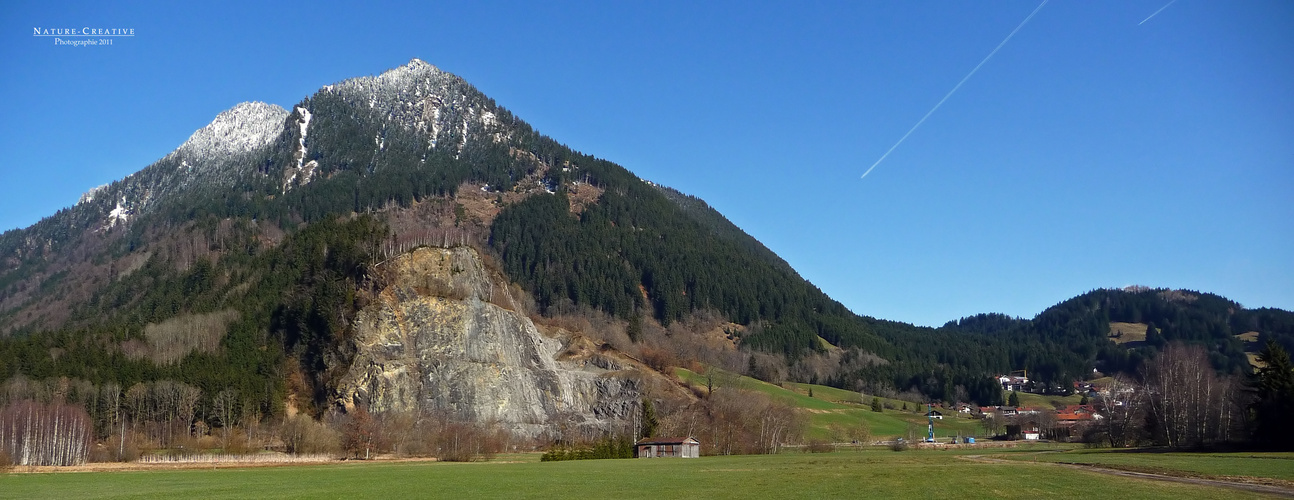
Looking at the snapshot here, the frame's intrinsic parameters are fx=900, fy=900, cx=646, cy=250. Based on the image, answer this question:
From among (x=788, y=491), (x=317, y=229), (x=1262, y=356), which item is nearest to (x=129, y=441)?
(x=317, y=229)

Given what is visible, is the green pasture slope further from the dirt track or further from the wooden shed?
the dirt track

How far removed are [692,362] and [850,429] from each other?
144 ft

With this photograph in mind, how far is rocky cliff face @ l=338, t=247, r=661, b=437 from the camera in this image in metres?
125

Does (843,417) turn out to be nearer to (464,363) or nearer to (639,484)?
(464,363)

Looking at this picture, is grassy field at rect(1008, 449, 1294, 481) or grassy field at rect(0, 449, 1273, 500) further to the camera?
grassy field at rect(1008, 449, 1294, 481)

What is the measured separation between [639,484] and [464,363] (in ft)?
260

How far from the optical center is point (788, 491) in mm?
47625

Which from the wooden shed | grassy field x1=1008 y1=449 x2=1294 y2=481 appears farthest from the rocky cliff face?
grassy field x1=1008 y1=449 x2=1294 y2=481

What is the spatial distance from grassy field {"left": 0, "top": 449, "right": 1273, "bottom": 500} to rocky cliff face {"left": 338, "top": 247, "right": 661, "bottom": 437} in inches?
2104

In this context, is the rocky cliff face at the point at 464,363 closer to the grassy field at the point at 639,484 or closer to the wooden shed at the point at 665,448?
the wooden shed at the point at 665,448

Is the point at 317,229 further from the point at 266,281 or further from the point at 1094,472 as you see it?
the point at 1094,472

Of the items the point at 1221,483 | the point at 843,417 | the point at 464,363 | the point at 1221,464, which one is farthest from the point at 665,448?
the point at 1221,483

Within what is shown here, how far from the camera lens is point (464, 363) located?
130125mm

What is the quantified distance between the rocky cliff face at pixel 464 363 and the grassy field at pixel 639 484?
53.4m
